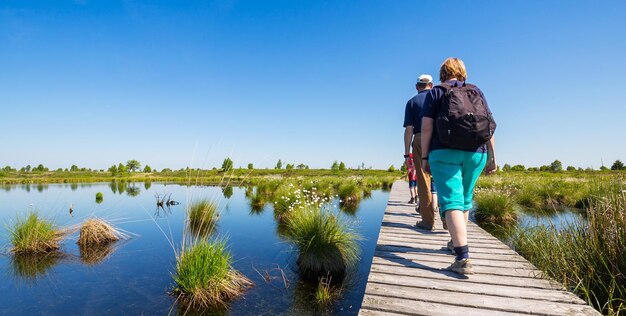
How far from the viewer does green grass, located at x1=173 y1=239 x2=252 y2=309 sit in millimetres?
4574

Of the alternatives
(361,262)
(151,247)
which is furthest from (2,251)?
(361,262)

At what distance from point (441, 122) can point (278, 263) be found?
4.90 m

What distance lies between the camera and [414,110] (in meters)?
4.79

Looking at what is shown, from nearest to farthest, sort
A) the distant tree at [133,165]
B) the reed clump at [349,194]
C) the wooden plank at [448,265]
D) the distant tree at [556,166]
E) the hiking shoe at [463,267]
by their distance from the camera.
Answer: the hiking shoe at [463,267] → the wooden plank at [448,265] → the reed clump at [349,194] → the distant tree at [556,166] → the distant tree at [133,165]

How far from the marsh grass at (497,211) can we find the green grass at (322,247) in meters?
6.33

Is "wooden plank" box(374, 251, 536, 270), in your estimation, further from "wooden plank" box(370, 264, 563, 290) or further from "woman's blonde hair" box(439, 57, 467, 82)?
"woman's blonde hair" box(439, 57, 467, 82)

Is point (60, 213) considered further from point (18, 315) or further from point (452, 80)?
point (452, 80)

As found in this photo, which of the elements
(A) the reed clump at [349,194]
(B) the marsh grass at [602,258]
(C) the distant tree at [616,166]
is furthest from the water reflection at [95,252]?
(A) the reed clump at [349,194]

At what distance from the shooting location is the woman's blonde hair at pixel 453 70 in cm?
310

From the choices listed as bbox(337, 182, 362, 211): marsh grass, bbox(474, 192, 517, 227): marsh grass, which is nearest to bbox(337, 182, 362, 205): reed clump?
bbox(337, 182, 362, 211): marsh grass

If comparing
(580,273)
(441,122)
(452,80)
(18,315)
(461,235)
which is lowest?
(18,315)

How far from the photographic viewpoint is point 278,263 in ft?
21.1

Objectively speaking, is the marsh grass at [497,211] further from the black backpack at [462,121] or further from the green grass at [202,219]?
the green grass at [202,219]

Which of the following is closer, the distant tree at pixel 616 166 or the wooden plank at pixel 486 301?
the wooden plank at pixel 486 301
